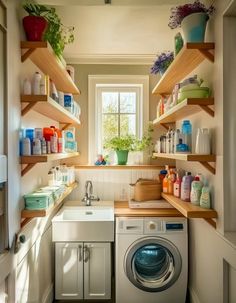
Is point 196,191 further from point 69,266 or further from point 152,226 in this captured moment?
point 69,266

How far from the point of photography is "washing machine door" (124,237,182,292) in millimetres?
2438

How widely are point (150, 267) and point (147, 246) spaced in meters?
0.26

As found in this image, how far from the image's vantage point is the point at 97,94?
3.29 m

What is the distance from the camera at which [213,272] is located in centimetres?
188

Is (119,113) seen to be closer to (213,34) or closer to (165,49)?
(165,49)

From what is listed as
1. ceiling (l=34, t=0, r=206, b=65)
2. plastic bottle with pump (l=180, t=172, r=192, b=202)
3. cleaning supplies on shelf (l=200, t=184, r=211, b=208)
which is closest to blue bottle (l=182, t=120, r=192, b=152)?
plastic bottle with pump (l=180, t=172, r=192, b=202)

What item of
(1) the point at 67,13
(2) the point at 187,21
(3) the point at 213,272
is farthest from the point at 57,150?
(3) the point at 213,272

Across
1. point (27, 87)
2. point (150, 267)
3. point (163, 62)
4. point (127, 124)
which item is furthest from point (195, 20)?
point (150, 267)

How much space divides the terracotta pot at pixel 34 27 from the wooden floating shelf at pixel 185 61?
37.8 inches

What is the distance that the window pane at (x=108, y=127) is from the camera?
3.33 meters

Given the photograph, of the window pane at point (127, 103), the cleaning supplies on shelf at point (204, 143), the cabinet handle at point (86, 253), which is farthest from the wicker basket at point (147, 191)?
the cleaning supplies on shelf at point (204, 143)

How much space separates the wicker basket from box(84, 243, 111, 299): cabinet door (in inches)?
25.3

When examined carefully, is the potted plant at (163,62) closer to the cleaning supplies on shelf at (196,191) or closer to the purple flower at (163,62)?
the purple flower at (163,62)

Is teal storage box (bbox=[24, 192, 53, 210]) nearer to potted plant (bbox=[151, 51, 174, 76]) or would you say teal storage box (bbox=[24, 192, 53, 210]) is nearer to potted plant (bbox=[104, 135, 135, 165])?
potted plant (bbox=[104, 135, 135, 165])
